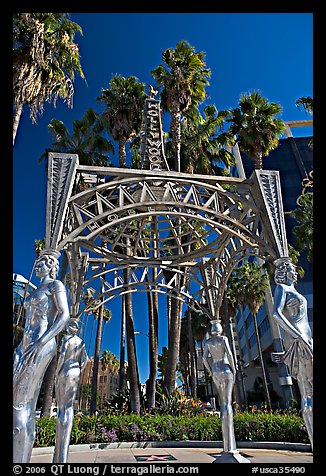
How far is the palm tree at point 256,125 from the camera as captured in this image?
16641mm

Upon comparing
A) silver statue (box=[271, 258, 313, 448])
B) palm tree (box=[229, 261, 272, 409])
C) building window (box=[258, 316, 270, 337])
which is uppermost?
palm tree (box=[229, 261, 272, 409])

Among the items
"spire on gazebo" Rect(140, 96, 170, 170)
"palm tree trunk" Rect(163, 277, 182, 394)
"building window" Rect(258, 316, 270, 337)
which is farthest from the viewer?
"building window" Rect(258, 316, 270, 337)

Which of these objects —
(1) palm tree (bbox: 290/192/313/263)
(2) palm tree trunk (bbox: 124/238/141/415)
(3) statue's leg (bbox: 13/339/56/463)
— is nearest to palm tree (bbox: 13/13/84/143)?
(2) palm tree trunk (bbox: 124/238/141/415)

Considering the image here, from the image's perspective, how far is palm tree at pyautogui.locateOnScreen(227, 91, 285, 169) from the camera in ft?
54.6

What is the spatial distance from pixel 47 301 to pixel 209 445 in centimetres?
762

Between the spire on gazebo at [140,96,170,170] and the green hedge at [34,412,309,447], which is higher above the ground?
the spire on gazebo at [140,96,170,170]

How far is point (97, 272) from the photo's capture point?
35.2ft

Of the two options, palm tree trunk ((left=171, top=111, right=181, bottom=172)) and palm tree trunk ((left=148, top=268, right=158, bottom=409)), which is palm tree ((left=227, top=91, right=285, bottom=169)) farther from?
palm tree trunk ((left=148, top=268, right=158, bottom=409))

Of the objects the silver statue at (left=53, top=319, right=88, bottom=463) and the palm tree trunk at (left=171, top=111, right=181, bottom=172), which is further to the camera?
the palm tree trunk at (left=171, top=111, right=181, bottom=172)

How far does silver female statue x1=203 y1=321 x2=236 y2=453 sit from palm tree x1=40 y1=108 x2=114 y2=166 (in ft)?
38.6

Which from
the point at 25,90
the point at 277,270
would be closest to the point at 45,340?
the point at 277,270

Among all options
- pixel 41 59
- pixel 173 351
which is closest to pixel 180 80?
pixel 41 59

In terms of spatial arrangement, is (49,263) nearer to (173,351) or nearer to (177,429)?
(177,429)

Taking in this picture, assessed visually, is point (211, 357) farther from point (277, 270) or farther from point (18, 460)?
point (18, 460)
